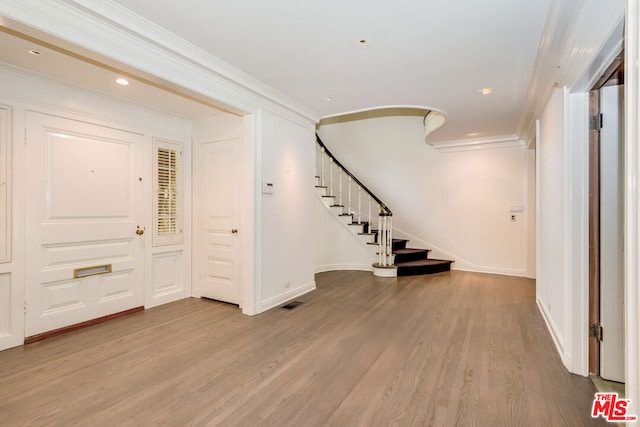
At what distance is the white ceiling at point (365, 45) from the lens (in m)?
2.18

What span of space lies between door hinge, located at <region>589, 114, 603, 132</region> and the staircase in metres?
3.56

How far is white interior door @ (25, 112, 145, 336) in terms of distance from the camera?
9.82 ft

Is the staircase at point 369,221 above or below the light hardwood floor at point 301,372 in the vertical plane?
above

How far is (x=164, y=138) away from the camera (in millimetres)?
4129

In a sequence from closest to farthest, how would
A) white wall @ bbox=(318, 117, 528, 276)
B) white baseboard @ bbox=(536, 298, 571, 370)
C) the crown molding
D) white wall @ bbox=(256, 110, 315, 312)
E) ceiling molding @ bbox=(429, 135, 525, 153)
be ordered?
1. the crown molding
2. white baseboard @ bbox=(536, 298, 571, 370)
3. white wall @ bbox=(256, 110, 315, 312)
4. ceiling molding @ bbox=(429, 135, 525, 153)
5. white wall @ bbox=(318, 117, 528, 276)

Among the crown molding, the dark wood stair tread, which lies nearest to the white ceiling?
the crown molding

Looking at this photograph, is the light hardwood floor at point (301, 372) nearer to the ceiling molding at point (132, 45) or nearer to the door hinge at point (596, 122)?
the door hinge at point (596, 122)

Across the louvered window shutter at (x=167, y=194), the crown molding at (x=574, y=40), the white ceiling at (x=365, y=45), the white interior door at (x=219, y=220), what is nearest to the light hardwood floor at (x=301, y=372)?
the white interior door at (x=219, y=220)

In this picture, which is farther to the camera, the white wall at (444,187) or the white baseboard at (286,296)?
the white wall at (444,187)

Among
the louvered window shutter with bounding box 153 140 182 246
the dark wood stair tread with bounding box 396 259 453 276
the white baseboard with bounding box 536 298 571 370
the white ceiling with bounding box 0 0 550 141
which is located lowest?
the white baseboard with bounding box 536 298 571 370

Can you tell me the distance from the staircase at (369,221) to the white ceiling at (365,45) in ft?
8.40

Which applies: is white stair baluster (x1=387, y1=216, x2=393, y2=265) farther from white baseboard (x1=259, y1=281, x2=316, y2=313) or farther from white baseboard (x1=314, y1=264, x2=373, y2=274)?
white baseboard (x1=259, y1=281, x2=316, y2=313)

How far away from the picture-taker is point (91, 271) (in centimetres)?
341

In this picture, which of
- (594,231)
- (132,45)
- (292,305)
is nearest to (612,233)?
(594,231)
